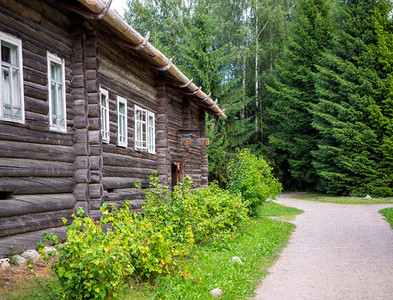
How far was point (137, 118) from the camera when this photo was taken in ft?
39.7

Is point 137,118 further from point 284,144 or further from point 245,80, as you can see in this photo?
point 245,80

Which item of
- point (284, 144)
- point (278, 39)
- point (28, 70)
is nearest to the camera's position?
point (28, 70)

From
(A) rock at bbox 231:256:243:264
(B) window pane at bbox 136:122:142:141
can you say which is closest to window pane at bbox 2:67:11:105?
(A) rock at bbox 231:256:243:264

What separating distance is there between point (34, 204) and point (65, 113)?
2.03 metres

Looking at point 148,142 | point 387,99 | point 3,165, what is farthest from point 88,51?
point 387,99

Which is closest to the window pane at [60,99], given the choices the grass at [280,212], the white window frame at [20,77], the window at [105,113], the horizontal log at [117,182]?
the white window frame at [20,77]

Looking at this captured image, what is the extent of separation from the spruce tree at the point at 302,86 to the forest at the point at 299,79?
9 cm

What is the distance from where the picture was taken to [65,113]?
805 cm

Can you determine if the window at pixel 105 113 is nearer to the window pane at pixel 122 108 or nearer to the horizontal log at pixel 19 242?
the window pane at pixel 122 108

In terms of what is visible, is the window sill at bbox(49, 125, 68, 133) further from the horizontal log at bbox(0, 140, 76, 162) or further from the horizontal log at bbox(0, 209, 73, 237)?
the horizontal log at bbox(0, 209, 73, 237)

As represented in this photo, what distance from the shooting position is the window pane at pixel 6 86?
6.49 meters

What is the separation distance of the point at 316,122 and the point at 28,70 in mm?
27400

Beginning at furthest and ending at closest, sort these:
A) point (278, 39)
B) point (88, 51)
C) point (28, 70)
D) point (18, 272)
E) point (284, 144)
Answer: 1. point (278, 39)
2. point (284, 144)
3. point (88, 51)
4. point (28, 70)
5. point (18, 272)

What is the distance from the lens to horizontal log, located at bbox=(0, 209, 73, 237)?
6.21 metres
